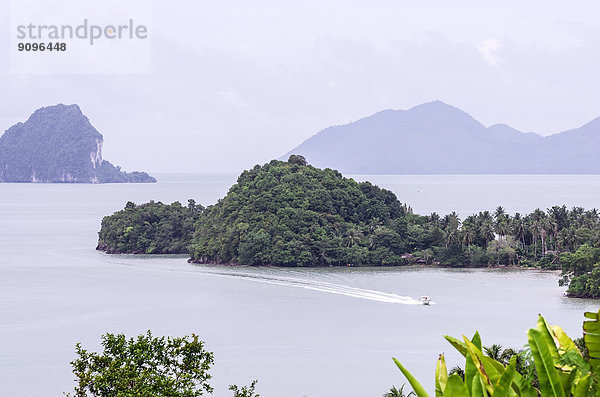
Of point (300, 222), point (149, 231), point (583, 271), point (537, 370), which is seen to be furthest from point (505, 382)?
point (149, 231)

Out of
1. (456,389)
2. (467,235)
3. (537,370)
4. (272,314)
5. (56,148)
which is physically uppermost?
(56,148)

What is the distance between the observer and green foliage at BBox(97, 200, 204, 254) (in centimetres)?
5647

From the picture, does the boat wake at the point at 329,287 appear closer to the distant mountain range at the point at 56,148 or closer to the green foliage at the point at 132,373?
the green foliage at the point at 132,373

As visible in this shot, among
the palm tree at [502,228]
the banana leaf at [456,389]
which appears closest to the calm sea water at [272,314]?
the palm tree at [502,228]

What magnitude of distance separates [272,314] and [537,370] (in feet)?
89.6

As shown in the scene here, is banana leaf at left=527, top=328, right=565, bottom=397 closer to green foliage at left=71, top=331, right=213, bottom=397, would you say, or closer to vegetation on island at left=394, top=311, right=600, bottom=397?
vegetation on island at left=394, top=311, right=600, bottom=397

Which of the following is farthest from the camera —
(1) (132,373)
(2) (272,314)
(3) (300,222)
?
(3) (300,222)

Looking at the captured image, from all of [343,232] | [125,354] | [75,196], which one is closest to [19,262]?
[343,232]

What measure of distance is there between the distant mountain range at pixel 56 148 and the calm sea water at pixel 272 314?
439 feet

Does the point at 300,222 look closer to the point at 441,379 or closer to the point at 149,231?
the point at 149,231

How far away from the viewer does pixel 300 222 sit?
165ft

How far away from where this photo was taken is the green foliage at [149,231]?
56.5 metres

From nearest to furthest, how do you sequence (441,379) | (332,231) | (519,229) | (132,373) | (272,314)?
(441,379)
(132,373)
(272,314)
(519,229)
(332,231)

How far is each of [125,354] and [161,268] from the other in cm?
3678
